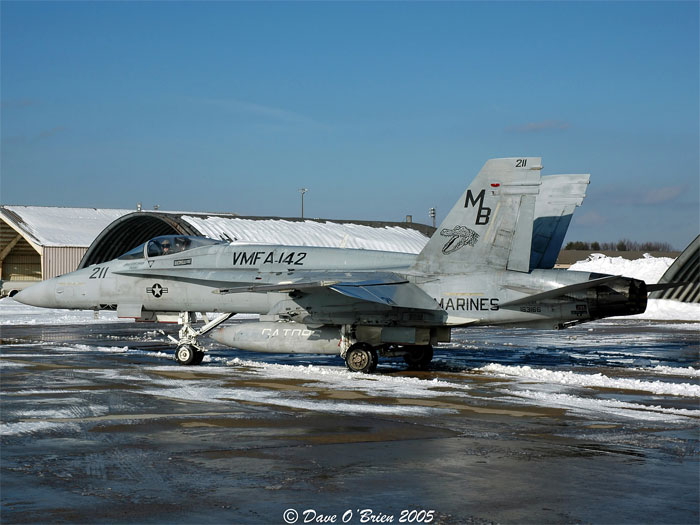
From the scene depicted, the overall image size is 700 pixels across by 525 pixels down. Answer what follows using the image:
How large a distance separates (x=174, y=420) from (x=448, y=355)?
1183cm

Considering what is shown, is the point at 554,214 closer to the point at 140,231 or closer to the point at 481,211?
the point at 481,211

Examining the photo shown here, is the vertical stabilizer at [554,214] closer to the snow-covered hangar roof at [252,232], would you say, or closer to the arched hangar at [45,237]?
the snow-covered hangar roof at [252,232]

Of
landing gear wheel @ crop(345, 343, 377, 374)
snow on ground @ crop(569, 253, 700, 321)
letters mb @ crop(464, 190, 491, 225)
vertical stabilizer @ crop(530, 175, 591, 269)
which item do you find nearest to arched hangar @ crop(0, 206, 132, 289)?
snow on ground @ crop(569, 253, 700, 321)

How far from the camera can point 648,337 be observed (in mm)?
28828

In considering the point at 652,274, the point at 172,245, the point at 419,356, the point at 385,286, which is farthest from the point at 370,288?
the point at 652,274

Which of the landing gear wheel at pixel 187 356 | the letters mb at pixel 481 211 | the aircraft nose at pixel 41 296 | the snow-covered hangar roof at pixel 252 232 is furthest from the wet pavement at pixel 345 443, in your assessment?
the snow-covered hangar roof at pixel 252 232

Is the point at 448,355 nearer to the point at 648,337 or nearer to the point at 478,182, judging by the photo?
the point at 478,182

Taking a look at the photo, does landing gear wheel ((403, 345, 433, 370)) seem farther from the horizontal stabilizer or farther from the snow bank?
the snow bank

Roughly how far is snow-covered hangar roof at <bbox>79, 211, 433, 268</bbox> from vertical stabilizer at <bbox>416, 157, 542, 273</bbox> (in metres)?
27.5

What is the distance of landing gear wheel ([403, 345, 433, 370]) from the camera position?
18.9 m

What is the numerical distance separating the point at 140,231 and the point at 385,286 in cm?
3633

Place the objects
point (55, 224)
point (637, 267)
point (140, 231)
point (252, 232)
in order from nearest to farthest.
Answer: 1. point (140, 231)
2. point (252, 232)
3. point (637, 267)
4. point (55, 224)

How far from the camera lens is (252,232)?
51.7 m

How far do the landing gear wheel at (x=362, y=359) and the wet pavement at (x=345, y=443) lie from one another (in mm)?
605
